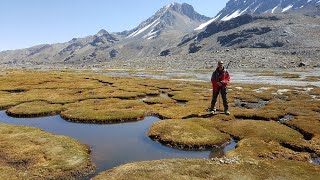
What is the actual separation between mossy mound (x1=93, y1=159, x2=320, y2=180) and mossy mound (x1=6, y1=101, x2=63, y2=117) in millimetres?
24328

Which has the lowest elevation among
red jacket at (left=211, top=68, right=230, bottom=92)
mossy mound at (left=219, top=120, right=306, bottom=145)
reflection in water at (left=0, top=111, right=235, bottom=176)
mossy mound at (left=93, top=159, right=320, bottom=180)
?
reflection in water at (left=0, top=111, right=235, bottom=176)

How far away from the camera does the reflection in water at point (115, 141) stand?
24.0m

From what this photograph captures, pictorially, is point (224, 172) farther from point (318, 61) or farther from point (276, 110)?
point (318, 61)

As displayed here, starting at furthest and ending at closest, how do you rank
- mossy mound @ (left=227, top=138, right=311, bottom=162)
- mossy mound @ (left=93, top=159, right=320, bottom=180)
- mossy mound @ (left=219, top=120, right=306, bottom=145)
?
mossy mound @ (left=219, top=120, right=306, bottom=145) → mossy mound @ (left=227, top=138, right=311, bottom=162) → mossy mound @ (left=93, top=159, right=320, bottom=180)

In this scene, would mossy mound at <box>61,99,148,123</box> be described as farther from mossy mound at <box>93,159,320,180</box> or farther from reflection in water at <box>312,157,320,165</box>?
reflection in water at <box>312,157,320,165</box>

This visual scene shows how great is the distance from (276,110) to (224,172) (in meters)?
26.2

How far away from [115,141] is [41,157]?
25.0ft

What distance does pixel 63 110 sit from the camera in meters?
43.6

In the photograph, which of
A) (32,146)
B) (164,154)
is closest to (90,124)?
(32,146)

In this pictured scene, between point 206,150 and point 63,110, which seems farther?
point 63,110

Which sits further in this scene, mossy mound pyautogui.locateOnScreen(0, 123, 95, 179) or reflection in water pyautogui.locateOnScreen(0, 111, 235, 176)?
reflection in water pyautogui.locateOnScreen(0, 111, 235, 176)

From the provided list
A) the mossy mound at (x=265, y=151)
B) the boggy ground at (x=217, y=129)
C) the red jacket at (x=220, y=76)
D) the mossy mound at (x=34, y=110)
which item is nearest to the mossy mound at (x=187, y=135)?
the boggy ground at (x=217, y=129)

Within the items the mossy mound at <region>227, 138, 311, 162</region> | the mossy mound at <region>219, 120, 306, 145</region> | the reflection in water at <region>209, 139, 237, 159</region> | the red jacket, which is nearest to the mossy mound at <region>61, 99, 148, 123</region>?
the red jacket

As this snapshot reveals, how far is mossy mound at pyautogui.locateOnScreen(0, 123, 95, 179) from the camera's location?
1944 centimetres
